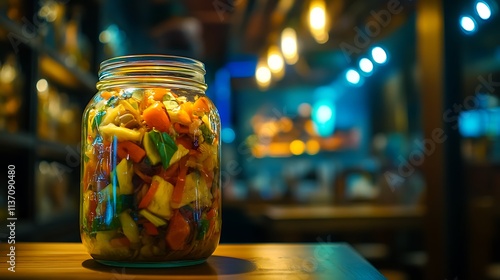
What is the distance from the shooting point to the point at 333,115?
727 centimetres

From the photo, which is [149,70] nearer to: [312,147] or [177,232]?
[177,232]

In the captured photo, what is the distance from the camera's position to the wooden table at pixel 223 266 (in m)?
0.65

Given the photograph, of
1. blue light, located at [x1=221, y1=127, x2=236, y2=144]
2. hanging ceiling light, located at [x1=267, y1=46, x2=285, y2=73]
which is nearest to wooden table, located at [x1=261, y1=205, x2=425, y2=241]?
hanging ceiling light, located at [x1=267, y1=46, x2=285, y2=73]

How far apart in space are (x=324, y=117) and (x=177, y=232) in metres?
6.74

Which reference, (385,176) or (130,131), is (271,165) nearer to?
(385,176)

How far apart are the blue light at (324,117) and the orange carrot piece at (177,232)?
6.58 m

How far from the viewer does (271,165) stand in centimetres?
740

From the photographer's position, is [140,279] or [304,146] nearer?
[140,279]

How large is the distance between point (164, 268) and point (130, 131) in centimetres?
17

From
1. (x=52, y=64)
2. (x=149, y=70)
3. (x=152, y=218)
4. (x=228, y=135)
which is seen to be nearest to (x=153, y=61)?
(x=149, y=70)

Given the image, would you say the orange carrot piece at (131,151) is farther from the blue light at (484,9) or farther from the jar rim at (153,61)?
the blue light at (484,9)

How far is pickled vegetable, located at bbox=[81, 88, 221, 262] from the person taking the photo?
68cm

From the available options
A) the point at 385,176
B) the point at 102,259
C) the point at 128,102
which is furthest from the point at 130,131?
the point at 385,176

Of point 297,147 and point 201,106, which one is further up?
point 297,147
